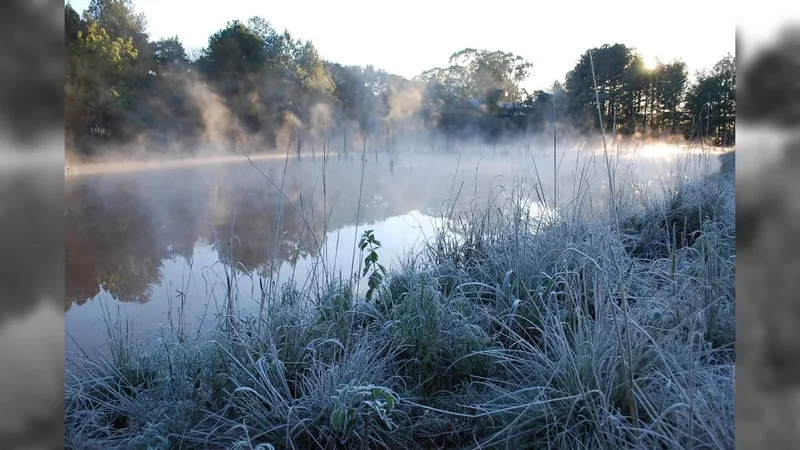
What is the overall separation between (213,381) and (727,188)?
3.17 m

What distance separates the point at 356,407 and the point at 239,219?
2.16 metres

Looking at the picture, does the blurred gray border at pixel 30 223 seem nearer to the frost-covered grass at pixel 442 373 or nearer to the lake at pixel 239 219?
the frost-covered grass at pixel 442 373

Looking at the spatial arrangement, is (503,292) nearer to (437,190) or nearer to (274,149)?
(274,149)

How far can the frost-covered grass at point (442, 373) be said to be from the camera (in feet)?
3.60

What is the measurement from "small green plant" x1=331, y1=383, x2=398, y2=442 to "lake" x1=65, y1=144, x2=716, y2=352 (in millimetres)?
591

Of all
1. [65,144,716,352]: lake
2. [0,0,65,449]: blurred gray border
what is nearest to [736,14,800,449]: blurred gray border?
[0,0,65,449]: blurred gray border

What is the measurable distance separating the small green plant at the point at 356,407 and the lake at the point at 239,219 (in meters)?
0.59

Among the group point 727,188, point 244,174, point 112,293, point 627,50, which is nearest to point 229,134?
point 244,174

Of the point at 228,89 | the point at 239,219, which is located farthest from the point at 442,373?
the point at 228,89

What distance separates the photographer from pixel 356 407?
1.25m

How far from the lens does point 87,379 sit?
5.05 ft

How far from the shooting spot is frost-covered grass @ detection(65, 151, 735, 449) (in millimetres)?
1097

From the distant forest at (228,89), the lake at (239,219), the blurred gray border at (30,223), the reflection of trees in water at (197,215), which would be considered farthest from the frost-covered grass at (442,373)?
the distant forest at (228,89)

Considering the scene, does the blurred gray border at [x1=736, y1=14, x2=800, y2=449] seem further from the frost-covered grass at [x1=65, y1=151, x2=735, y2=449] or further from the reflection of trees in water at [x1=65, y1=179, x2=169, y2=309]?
the reflection of trees in water at [x1=65, y1=179, x2=169, y2=309]
